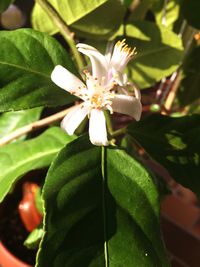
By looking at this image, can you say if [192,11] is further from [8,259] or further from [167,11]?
[8,259]

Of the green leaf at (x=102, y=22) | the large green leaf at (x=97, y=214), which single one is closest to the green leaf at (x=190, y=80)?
the green leaf at (x=102, y=22)

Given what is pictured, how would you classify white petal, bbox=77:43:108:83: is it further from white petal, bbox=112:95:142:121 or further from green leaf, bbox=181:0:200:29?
green leaf, bbox=181:0:200:29

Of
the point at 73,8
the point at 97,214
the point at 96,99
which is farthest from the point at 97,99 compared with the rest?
the point at 73,8

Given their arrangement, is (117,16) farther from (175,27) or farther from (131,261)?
(131,261)

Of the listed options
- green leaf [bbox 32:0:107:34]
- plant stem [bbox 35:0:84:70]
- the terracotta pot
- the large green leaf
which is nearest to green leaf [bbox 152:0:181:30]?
green leaf [bbox 32:0:107:34]

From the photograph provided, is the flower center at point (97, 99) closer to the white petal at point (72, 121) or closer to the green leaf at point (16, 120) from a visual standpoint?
the white petal at point (72, 121)

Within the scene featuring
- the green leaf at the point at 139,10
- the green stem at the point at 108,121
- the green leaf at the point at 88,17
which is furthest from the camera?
the green leaf at the point at 139,10
